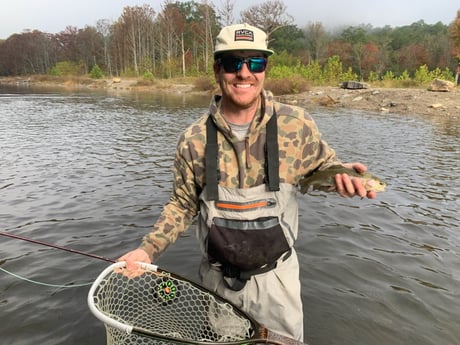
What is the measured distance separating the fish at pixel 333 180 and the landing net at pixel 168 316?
1.20 metres

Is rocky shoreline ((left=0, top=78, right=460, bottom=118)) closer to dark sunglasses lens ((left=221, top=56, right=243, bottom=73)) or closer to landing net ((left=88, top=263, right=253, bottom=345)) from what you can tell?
dark sunglasses lens ((left=221, top=56, right=243, bottom=73))

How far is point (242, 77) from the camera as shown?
3.03m

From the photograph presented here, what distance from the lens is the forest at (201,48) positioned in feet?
198

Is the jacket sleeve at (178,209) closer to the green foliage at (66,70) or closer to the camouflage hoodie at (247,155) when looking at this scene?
the camouflage hoodie at (247,155)

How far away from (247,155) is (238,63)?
75 centimetres

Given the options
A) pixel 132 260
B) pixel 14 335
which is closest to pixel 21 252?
pixel 14 335

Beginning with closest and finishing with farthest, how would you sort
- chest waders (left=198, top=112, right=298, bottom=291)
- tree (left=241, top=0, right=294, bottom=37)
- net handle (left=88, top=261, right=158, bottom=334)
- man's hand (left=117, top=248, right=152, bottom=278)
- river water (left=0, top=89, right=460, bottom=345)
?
net handle (left=88, top=261, right=158, bottom=334) < man's hand (left=117, top=248, right=152, bottom=278) < chest waders (left=198, top=112, right=298, bottom=291) < river water (left=0, top=89, right=460, bottom=345) < tree (left=241, top=0, right=294, bottom=37)

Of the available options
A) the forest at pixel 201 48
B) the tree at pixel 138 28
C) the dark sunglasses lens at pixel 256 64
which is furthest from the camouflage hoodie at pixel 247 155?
the tree at pixel 138 28

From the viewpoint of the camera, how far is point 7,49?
109m

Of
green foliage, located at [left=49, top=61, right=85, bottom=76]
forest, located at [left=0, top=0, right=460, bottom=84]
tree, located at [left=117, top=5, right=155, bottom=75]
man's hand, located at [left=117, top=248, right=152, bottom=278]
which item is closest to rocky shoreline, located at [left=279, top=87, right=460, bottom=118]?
forest, located at [left=0, top=0, right=460, bottom=84]

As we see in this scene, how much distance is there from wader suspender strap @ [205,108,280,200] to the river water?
2.75m

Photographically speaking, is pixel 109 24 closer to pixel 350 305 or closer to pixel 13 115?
pixel 13 115

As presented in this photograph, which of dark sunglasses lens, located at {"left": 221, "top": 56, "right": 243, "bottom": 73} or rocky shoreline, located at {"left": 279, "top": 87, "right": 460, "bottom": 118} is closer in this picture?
dark sunglasses lens, located at {"left": 221, "top": 56, "right": 243, "bottom": 73}

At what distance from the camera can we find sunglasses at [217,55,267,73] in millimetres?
3033
